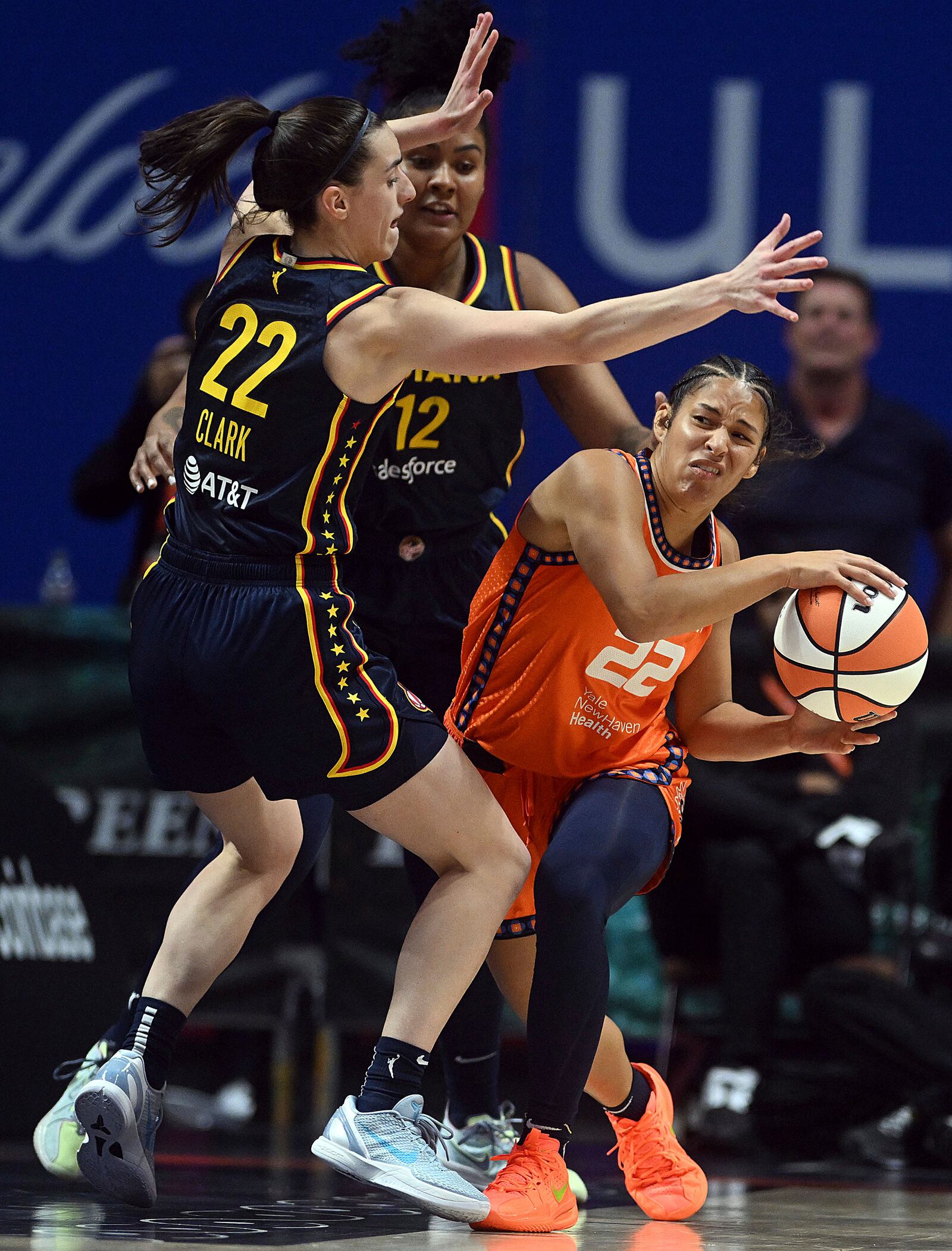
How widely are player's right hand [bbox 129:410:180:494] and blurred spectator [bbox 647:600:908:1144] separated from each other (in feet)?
7.90

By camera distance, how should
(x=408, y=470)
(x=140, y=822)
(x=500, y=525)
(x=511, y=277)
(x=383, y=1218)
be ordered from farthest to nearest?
1. (x=140, y=822)
2. (x=500, y=525)
3. (x=511, y=277)
4. (x=408, y=470)
5. (x=383, y=1218)

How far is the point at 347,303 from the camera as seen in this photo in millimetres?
3057

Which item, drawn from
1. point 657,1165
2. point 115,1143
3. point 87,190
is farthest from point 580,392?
point 87,190

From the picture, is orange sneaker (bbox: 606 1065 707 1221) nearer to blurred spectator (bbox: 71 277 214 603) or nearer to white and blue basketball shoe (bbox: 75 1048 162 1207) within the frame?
white and blue basketball shoe (bbox: 75 1048 162 1207)

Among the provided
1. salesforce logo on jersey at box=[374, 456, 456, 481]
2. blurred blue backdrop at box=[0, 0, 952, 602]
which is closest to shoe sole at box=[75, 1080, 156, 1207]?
salesforce logo on jersey at box=[374, 456, 456, 481]

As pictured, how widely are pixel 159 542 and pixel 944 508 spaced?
2864 mm

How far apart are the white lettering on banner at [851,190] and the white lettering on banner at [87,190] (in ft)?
6.93

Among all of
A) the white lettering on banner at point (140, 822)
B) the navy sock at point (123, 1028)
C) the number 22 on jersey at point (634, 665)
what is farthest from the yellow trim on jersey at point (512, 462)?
the white lettering on banner at point (140, 822)

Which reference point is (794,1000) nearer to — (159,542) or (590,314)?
(159,542)

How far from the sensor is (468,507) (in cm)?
399

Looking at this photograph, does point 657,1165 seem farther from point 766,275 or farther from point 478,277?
point 478,277

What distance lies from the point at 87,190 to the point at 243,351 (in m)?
4.48

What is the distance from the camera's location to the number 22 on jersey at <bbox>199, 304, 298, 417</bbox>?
307 centimetres

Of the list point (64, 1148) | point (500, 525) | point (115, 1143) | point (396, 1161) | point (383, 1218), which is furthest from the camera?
point (500, 525)
